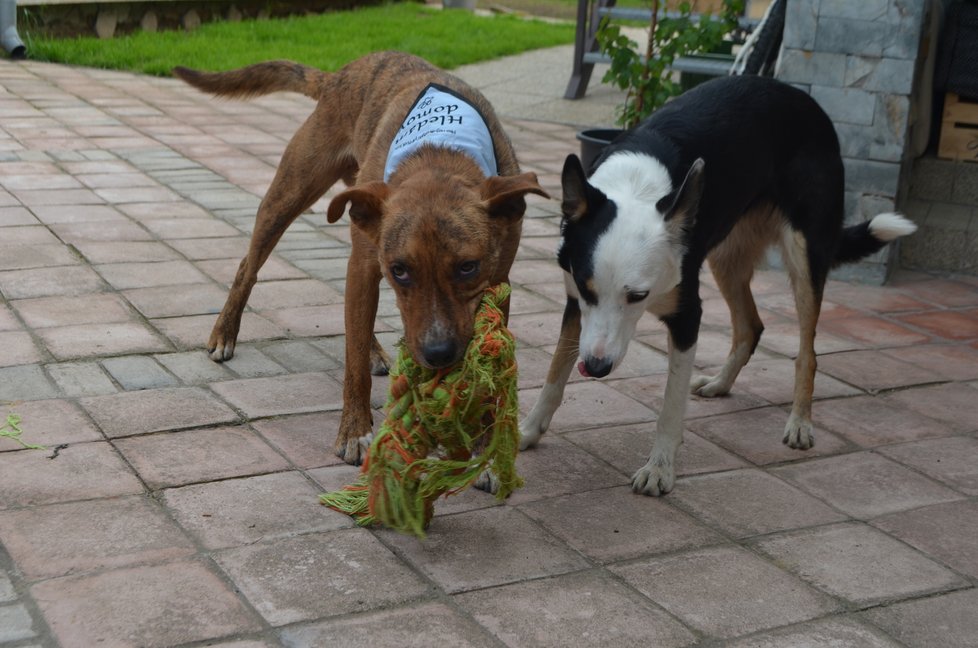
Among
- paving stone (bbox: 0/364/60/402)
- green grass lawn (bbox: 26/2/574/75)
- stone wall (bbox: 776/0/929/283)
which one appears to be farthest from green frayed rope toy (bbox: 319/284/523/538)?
green grass lawn (bbox: 26/2/574/75)

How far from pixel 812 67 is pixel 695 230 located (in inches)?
120

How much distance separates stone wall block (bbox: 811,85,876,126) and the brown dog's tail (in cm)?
293

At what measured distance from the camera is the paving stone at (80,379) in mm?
4328

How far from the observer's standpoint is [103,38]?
1274 centimetres

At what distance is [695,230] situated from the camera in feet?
12.4

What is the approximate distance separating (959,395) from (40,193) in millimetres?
5376

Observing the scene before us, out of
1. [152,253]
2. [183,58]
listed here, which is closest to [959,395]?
[152,253]

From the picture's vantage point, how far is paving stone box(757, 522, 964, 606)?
10.8 ft

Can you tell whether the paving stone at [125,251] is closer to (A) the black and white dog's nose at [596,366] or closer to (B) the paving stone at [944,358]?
(A) the black and white dog's nose at [596,366]

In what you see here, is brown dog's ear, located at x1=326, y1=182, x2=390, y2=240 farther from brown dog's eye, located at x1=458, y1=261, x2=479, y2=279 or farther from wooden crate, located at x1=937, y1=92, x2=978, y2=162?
wooden crate, located at x1=937, y1=92, x2=978, y2=162

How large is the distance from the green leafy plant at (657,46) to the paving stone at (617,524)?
429 centimetres

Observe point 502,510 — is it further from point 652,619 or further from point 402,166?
point 402,166

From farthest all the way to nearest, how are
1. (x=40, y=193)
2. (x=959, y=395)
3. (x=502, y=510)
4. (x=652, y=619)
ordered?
(x=40, y=193), (x=959, y=395), (x=502, y=510), (x=652, y=619)

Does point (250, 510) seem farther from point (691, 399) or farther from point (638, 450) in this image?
point (691, 399)
